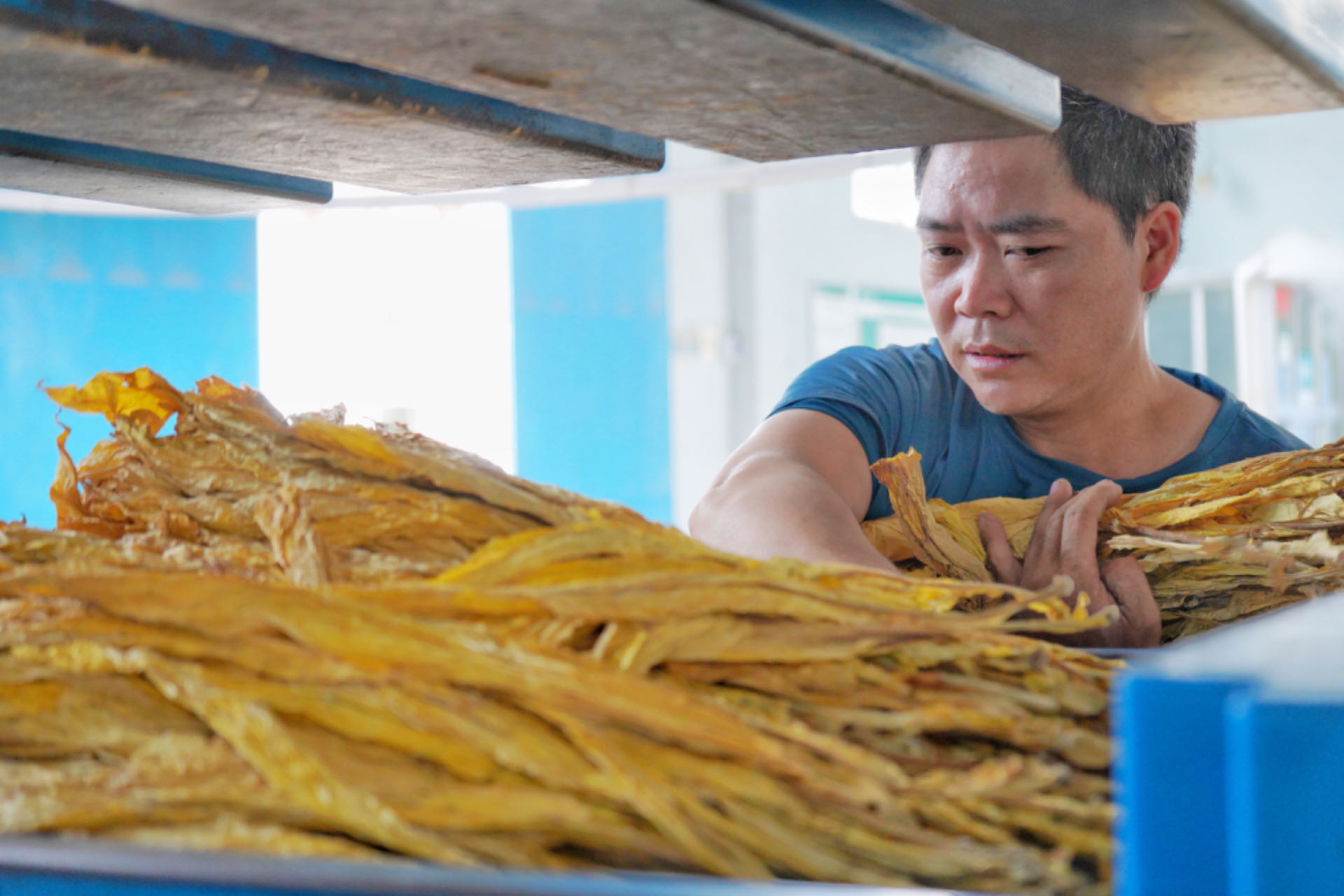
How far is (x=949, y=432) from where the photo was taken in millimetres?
1503

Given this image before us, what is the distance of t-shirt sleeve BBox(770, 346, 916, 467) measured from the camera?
144cm

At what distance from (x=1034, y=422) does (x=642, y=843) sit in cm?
109

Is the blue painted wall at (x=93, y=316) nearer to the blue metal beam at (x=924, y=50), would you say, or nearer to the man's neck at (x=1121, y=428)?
the man's neck at (x=1121, y=428)

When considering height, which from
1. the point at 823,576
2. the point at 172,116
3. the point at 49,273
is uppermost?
the point at 49,273

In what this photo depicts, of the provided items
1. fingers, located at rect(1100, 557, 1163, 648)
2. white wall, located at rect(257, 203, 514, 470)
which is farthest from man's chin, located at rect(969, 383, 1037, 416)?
white wall, located at rect(257, 203, 514, 470)

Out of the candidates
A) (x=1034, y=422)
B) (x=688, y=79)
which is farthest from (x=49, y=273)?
(x=688, y=79)

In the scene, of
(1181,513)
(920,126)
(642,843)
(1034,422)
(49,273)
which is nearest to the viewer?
(642,843)

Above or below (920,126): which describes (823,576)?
below

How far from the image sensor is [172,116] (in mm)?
749

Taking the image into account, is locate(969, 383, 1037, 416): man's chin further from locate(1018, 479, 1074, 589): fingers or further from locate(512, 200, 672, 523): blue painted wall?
locate(512, 200, 672, 523): blue painted wall

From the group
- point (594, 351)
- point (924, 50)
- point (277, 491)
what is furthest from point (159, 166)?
point (594, 351)

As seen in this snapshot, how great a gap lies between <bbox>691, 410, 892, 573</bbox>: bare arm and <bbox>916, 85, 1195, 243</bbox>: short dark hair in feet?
1.22

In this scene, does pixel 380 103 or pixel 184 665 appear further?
pixel 380 103

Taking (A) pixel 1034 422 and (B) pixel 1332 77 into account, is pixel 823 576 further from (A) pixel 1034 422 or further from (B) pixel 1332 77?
(A) pixel 1034 422
